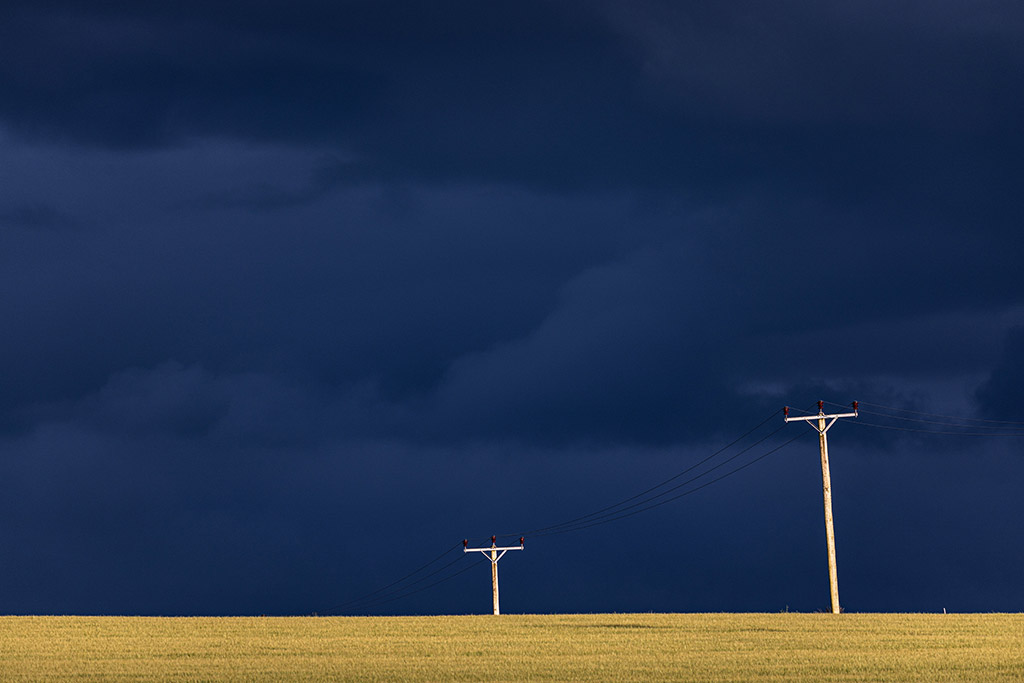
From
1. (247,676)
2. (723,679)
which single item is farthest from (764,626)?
(247,676)

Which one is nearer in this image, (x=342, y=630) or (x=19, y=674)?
(x=19, y=674)

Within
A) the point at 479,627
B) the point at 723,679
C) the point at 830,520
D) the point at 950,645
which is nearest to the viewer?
the point at 723,679

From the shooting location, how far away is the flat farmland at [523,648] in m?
28.7

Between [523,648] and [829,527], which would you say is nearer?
[523,648]

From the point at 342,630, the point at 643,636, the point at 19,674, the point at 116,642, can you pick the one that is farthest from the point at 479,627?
the point at 19,674

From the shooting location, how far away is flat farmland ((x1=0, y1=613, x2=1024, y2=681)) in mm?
28656

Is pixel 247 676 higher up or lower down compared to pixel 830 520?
lower down

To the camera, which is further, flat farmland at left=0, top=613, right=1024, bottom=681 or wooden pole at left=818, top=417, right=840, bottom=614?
wooden pole at left=818, top=417, right=840, bottom=614

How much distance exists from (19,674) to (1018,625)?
32391mm

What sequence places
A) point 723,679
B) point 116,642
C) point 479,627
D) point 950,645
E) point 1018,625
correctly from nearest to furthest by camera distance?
point 723,679 < point 950,645 < point 116,642 < point 1018,625 < point 479,627

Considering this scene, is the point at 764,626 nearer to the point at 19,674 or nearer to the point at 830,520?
the point at 830,520

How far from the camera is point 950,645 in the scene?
35406 millimetres

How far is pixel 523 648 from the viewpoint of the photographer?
3600cm

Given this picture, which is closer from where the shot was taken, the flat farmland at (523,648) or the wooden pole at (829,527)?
the flat farmland at (523,648)
